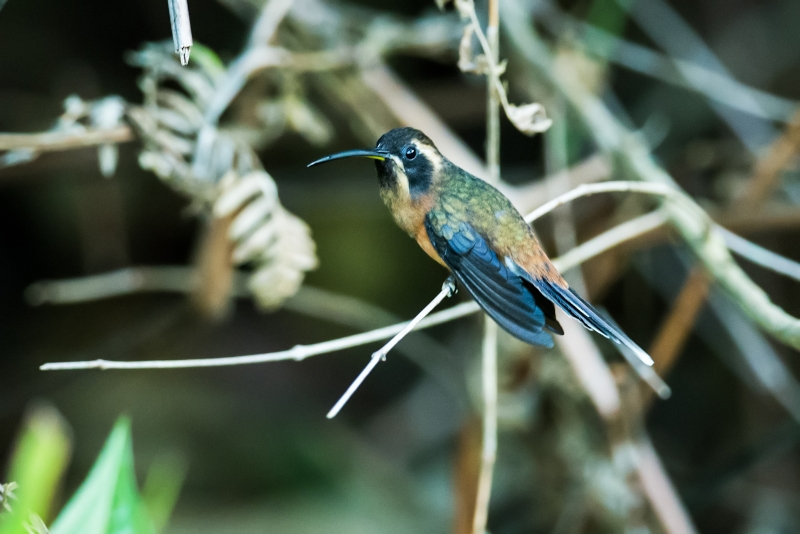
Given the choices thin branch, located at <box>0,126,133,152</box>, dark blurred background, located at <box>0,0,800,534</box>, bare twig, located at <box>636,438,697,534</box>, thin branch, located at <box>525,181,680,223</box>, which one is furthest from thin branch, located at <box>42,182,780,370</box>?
dark blurred background, located at <box>0,0,800,534</box>

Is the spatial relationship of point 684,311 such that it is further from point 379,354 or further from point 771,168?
point 379,354

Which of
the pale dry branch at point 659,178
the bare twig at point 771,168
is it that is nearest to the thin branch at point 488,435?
the pale dry branch at point 659,178

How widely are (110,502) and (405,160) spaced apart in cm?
71

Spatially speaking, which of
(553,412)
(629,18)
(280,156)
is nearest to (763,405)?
(553,412)

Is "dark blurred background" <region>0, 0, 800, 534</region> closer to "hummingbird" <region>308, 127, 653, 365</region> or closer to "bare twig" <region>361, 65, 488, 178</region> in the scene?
"bare twig" <region>361, 65, 488, 178</region>

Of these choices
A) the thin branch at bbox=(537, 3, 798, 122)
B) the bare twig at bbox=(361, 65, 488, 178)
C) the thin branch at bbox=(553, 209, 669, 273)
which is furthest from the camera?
the thin branch at bbox=(537, 3, 798, 122)

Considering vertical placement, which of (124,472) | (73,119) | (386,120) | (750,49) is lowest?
(124,472)

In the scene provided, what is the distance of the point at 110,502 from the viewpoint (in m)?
1.08

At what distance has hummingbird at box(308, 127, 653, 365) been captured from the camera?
3.96 ft

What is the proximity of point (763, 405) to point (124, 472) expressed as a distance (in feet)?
8.75

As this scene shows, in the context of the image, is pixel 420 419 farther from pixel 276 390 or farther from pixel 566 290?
pixel 566 290

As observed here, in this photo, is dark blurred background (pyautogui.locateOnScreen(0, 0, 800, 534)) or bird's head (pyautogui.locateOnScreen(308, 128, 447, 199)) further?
dark blurred background (pyautogui.locateOnScreen(0, 0, 800, 534))

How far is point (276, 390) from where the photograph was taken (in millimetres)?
3424

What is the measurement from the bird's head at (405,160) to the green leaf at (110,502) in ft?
1.76
